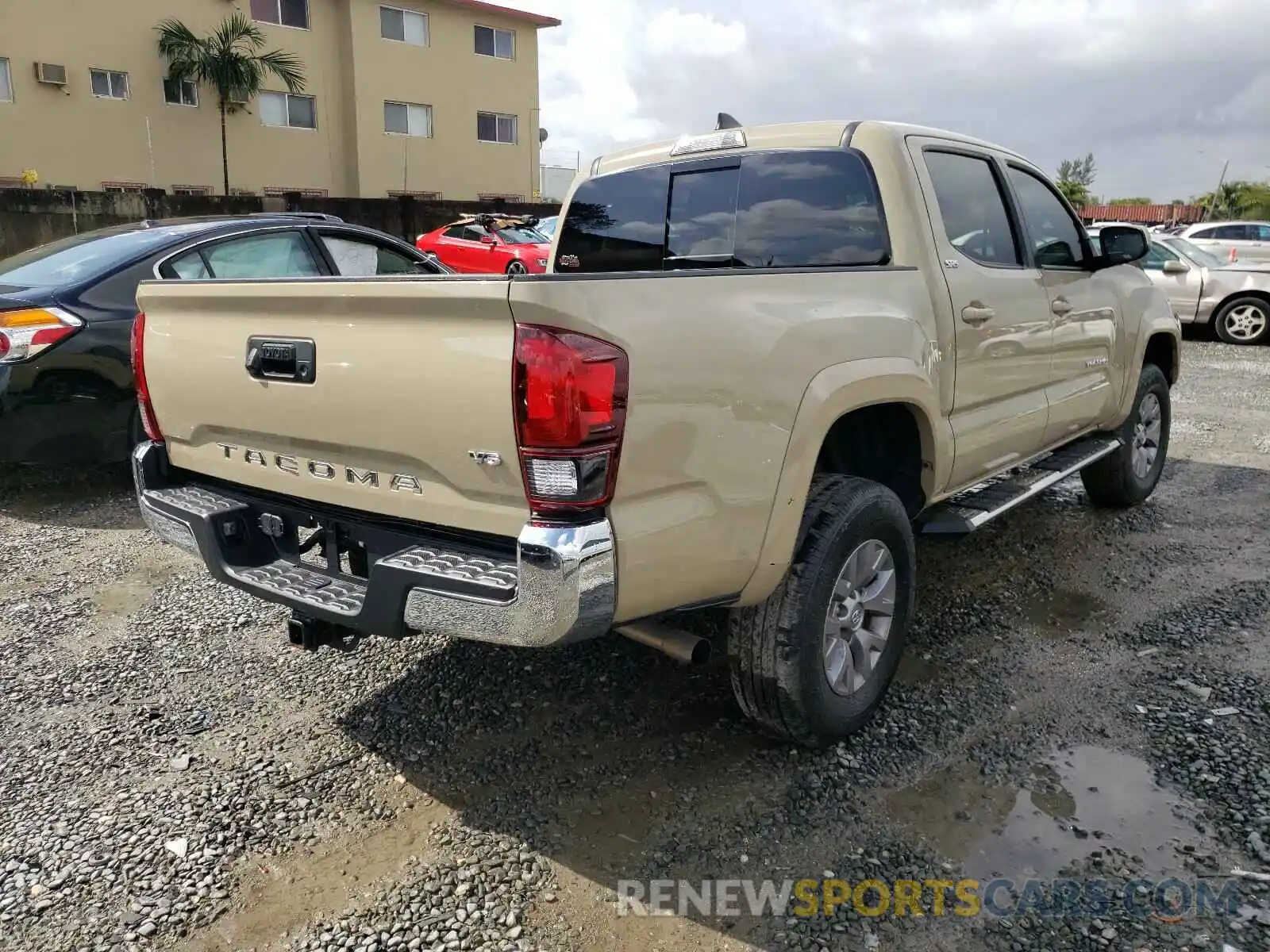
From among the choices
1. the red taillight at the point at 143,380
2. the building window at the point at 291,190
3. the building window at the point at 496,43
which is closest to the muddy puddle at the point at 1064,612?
the red taillight at the point at 143,380

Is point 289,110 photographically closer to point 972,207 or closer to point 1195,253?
point 1195,253

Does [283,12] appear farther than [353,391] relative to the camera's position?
Yes

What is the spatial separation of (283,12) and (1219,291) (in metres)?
24.0

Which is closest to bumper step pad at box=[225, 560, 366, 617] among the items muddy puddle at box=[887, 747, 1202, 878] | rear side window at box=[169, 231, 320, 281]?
muddy puddle at box=[887, 747, 1202, 878]

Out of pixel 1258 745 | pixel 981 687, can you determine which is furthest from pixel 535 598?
pixel 1258 745

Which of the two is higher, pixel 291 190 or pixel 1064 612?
pixel 291 190

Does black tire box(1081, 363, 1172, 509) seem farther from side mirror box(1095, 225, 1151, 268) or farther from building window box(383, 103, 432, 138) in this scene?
building window box(383, 103, 432, 138)

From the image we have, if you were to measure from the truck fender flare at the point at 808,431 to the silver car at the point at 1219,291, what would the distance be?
11821mm

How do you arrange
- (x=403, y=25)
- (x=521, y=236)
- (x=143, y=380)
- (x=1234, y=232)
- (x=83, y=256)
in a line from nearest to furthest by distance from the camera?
(x=143, y=380) < (x=83, y=256) < (x=1234, y=232) < (x=521, y=236) < (x=403, y=25)

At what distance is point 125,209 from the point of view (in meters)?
15.5

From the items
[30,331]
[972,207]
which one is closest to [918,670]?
[972,207]

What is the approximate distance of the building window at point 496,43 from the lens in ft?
96.9

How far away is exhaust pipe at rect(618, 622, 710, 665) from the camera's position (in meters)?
2.68

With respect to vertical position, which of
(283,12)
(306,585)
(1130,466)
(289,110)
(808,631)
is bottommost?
(1130,466)
